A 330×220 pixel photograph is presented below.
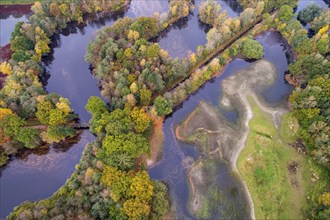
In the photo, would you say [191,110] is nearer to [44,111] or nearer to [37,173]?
[44,111]

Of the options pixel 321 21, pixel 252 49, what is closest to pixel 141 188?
pixel 252 49

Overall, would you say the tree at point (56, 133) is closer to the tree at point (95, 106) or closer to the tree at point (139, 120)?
the tree at point (95, 106)

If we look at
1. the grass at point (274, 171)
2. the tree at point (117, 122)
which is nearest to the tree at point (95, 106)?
the tree at point (117, 122)

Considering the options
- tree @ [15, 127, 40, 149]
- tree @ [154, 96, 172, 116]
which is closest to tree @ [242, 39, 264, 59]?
tree @ [154, 96, 172, 116]

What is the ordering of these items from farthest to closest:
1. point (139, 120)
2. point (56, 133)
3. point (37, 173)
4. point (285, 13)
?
point (285, 13) < point (56, 133) < point (37, 173) < point (139, 120)

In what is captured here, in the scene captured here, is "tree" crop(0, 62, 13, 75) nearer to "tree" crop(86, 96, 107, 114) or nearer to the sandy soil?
"tree" crop(86, 96, 107, 114)
